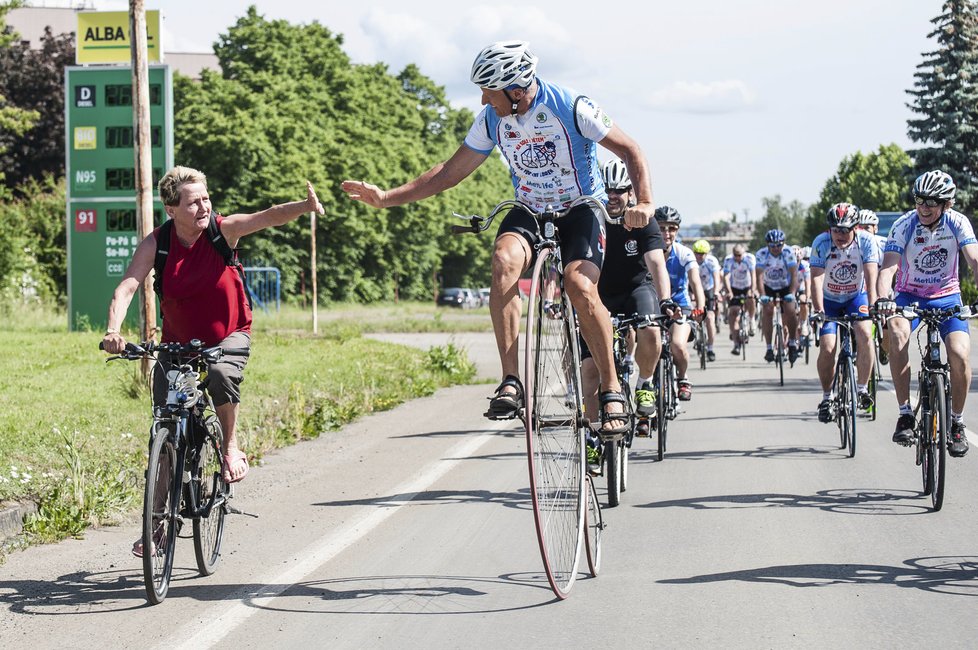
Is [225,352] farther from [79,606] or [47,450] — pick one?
[47,450]

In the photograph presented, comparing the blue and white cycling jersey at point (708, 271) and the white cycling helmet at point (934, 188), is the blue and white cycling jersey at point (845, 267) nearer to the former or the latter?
the white cycling helmet at point (934, 188)

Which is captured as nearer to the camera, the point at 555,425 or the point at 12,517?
the point at 555,425

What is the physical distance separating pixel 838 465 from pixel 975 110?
5735 cm

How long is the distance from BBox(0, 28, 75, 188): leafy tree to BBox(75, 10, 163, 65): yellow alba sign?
25.6 m

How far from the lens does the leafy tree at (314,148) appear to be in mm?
53969

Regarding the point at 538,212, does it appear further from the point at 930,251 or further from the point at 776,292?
the point at 776,292

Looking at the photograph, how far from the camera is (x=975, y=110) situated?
206 ft

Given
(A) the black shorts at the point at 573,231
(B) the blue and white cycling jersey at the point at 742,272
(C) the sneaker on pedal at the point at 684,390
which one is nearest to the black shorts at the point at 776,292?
(B) the blue and white cycling jersey at the point at 742,272

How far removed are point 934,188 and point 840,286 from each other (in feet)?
10.8

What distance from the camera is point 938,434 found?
8.30 metres

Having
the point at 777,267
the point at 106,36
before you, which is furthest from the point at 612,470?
the point at 106,36

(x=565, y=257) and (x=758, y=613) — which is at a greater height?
(x=565, y=257)

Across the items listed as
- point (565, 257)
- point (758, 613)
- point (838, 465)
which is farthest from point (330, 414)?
point (758, 613)

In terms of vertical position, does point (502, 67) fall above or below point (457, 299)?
above
